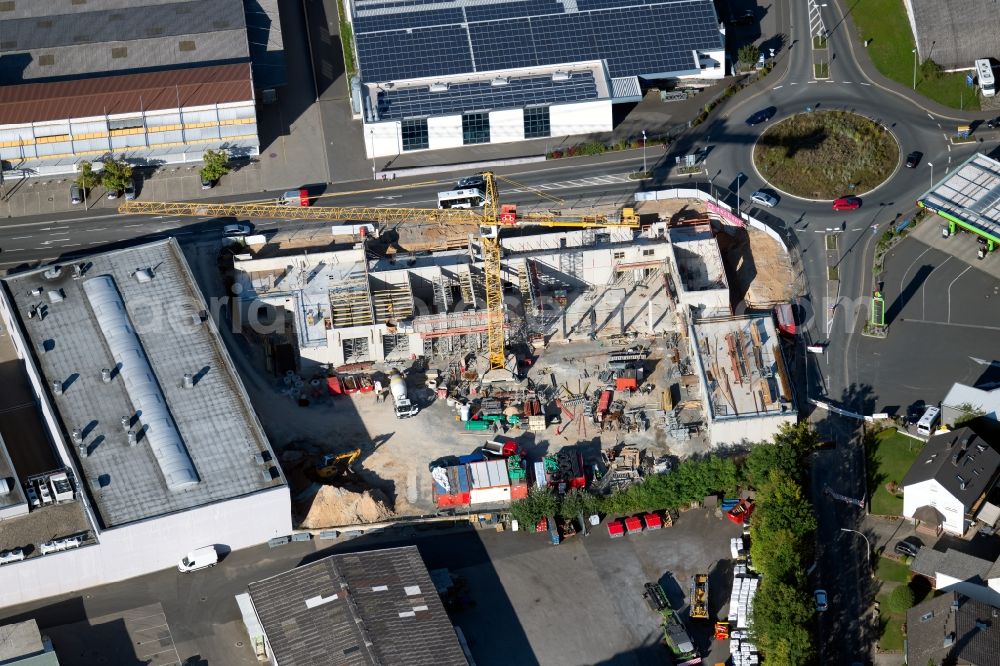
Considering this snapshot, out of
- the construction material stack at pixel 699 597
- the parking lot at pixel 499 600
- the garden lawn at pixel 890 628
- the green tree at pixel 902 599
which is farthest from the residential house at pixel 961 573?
the construction material stack at pixel 699 597

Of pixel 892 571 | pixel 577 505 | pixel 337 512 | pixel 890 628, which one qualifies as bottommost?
pixel 890 628

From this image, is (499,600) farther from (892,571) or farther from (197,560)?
(892,571)

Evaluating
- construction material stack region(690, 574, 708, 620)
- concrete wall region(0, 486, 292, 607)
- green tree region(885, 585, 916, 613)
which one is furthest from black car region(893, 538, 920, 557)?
concrete wall region(0, 486, 292, 607)

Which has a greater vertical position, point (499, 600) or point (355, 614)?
point (355, 614)

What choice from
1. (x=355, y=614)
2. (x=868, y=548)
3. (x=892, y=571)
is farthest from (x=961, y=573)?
(x=355, y=614)


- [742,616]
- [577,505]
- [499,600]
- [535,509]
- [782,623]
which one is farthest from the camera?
[577,505]

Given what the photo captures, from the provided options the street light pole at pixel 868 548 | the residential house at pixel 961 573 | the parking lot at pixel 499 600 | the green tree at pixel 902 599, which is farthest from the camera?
the street light pole at pixel 868 548

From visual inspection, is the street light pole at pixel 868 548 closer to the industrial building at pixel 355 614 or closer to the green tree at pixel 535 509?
the green tree at pixel 535 509

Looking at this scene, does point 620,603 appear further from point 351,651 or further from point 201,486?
point 201,486
